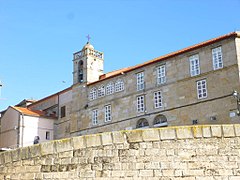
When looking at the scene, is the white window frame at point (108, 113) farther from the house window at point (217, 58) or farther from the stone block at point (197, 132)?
the stone block at point (197, 132)

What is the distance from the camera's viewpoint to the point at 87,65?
38781 millimetres

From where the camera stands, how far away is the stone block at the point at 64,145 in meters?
9.71

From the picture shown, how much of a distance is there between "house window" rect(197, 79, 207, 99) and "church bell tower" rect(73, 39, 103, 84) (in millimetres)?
13159

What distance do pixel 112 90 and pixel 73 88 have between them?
6015 millimetres

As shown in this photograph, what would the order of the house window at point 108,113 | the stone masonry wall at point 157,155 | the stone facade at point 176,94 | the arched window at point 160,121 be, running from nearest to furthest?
1. the stone masonry wall at point 157,155
2. the stone facade at point 176,94
3. the arched window at point 160,121
4. the house window at point 108,113

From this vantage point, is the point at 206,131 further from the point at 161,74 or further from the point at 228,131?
the point at 161,74

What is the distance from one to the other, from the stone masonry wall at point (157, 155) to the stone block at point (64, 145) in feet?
0.08

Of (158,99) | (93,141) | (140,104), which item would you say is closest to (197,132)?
(93,141)

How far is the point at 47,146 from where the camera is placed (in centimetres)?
1003

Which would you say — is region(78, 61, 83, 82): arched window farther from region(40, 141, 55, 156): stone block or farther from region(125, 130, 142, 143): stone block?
region(125, 130, 142, 143): stone block

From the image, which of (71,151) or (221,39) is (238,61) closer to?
(221,39)

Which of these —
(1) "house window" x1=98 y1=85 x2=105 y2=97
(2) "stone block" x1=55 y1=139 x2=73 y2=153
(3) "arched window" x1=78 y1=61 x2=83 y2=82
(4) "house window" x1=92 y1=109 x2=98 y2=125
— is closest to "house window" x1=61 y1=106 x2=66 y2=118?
(3) "arched window" x1=78 y1=61 x2=83 y2=82

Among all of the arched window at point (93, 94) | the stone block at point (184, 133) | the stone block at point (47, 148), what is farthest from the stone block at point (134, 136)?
the arched window at point (93, 94)

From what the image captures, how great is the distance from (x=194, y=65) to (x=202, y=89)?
207 cm
